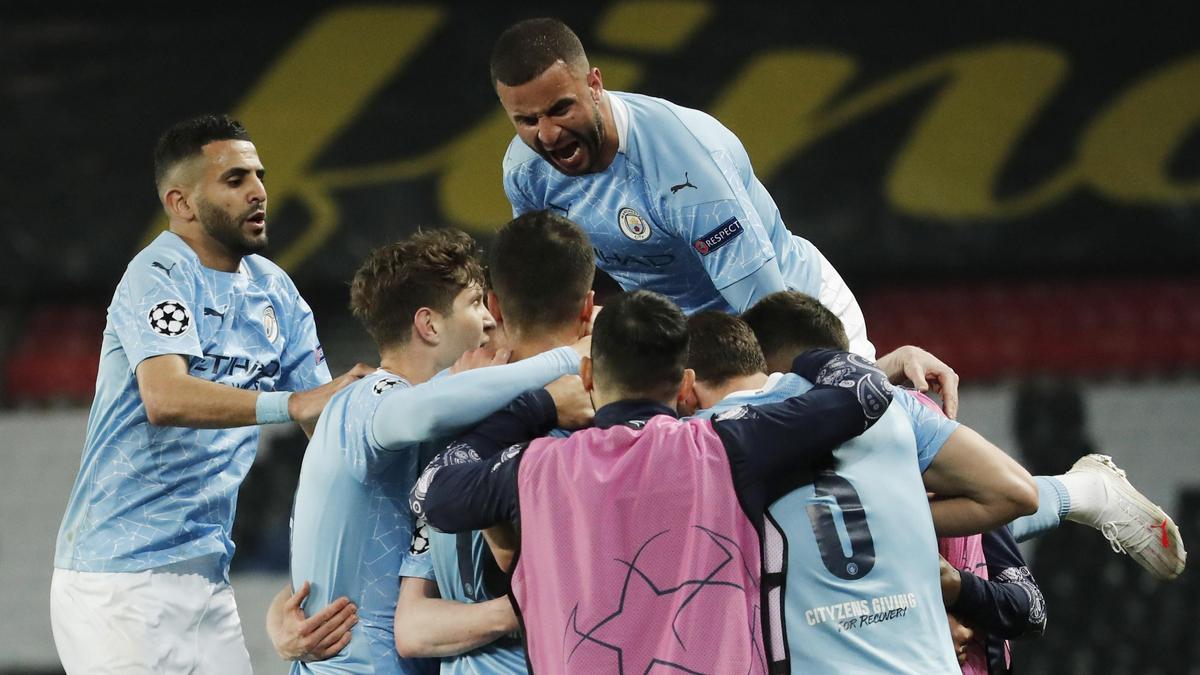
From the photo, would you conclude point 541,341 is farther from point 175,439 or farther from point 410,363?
point 175,439

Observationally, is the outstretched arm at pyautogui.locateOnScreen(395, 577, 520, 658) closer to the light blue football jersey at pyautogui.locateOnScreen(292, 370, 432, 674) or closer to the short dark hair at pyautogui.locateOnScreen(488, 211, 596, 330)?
the light blue football jersey at pyautogui.locateOnScreen(292, 370, 432, 674)

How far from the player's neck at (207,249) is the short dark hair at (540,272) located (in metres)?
1.20

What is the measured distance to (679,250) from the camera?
359 cm

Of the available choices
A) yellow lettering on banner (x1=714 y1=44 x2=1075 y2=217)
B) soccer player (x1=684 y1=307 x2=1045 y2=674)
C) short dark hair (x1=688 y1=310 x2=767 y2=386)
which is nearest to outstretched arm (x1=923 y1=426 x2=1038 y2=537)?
soccer player (x1=684 y1=307 x2=1045 y2=674)

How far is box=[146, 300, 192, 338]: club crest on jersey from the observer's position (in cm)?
361

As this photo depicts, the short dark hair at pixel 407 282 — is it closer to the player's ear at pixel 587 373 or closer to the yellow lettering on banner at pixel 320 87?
the player's ear at pixel 587 373

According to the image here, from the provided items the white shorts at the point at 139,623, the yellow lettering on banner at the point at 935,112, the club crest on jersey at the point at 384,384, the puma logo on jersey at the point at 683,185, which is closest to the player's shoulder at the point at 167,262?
the white shorts at the point at 139,623

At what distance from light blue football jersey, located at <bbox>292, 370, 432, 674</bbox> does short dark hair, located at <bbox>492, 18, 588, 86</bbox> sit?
0.78m

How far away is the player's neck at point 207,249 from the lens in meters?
3.81

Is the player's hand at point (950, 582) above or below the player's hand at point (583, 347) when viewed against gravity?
below

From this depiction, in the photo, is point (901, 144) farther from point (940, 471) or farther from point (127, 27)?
point (940, 471)

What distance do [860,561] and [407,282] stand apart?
1.07m

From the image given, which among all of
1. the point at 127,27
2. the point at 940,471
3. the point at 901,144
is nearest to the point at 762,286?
the point at 940,471

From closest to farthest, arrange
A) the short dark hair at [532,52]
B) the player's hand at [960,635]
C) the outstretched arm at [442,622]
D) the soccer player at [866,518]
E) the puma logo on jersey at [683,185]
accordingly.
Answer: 1. the soccer player at [866,518]
2. the outstretched arm at [442,622]
3. the player's hand at [960,635]
4. the short dark hair at [532,52]
5. the puma logo on jersey at [683,185]
